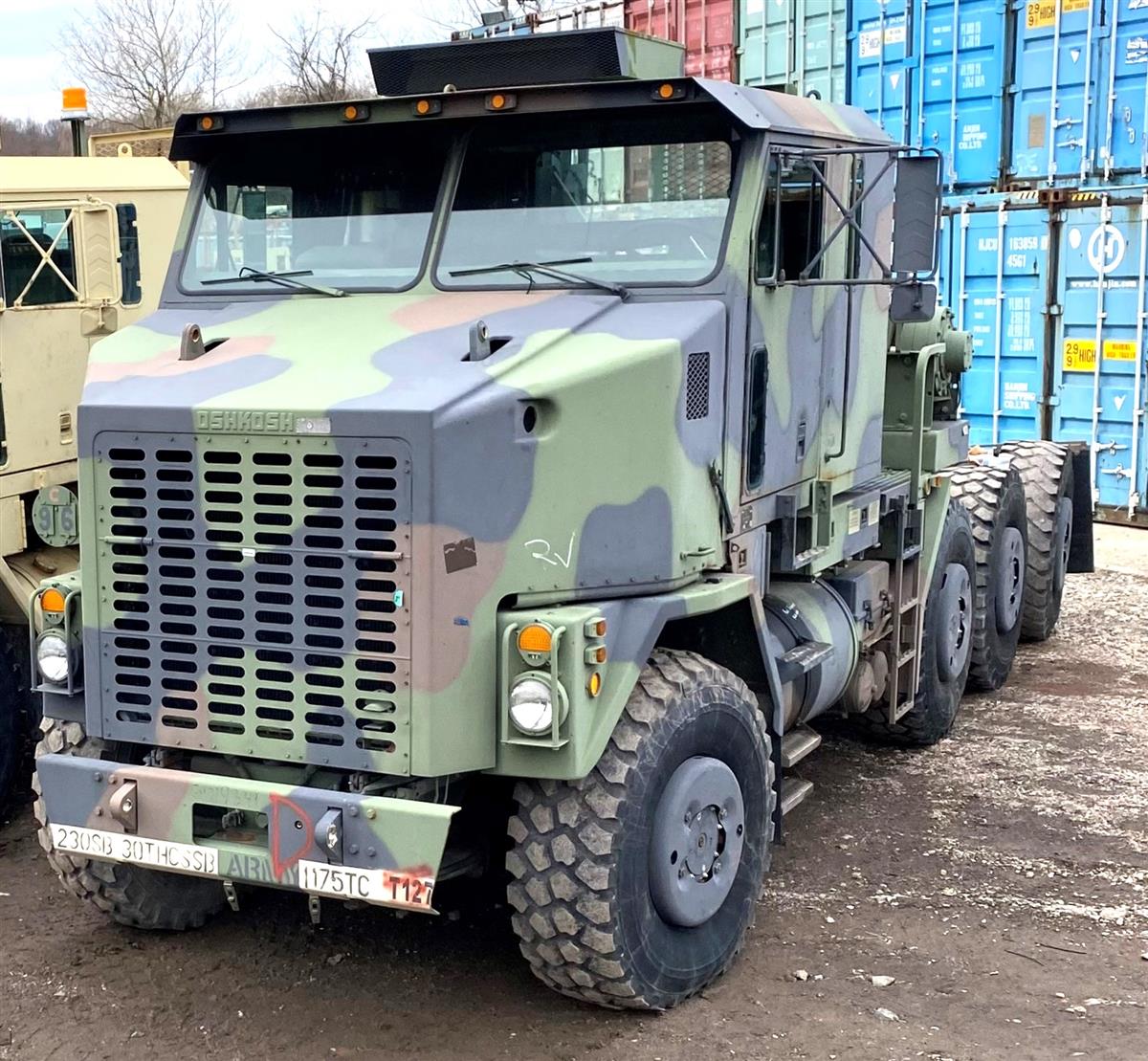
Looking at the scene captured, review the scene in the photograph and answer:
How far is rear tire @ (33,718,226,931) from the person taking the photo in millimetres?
4812

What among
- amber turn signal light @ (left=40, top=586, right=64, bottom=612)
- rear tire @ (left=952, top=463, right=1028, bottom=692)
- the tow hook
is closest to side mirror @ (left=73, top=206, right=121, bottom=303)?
amber turn signal light @ (left=40, top=586, right=64, bottom=612)

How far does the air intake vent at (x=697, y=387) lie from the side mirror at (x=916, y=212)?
96 centimetres

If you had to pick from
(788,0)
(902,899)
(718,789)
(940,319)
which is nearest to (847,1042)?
(718,789)

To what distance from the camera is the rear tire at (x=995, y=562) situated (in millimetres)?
8328

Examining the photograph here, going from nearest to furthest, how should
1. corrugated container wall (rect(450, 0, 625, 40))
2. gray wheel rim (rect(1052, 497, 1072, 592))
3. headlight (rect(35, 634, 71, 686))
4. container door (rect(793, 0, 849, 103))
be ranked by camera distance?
1. headlight (rect(35, 634, 71, 686))
2. gray wheel rim (rect(1052, 497, 1072, 592))
3. container door (rect(793, 0, 849, 103))
4. corrugated container wall (rect(450, 0, 625, 40))

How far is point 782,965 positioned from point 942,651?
9.30 feet

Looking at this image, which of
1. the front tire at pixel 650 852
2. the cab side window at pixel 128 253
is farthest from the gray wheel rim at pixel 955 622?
the cab side window at pixel 128 253

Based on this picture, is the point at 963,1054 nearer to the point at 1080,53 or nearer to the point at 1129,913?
the point at 1129,913

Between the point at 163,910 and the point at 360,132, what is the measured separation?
2.71m

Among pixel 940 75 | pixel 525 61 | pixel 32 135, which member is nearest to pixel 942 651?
pixel 525 61

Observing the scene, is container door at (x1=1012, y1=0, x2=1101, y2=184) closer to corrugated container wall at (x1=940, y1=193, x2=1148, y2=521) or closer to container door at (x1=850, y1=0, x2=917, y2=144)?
corrugated container wall at (x1=940, y1=193, x2=1148, y2=521)

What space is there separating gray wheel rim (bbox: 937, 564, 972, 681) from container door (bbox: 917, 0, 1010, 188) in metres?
6.38

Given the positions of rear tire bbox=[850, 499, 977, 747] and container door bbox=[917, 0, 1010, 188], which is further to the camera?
container door bbox=[917, 0, 1010, 188]

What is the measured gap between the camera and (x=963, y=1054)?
447 cm
